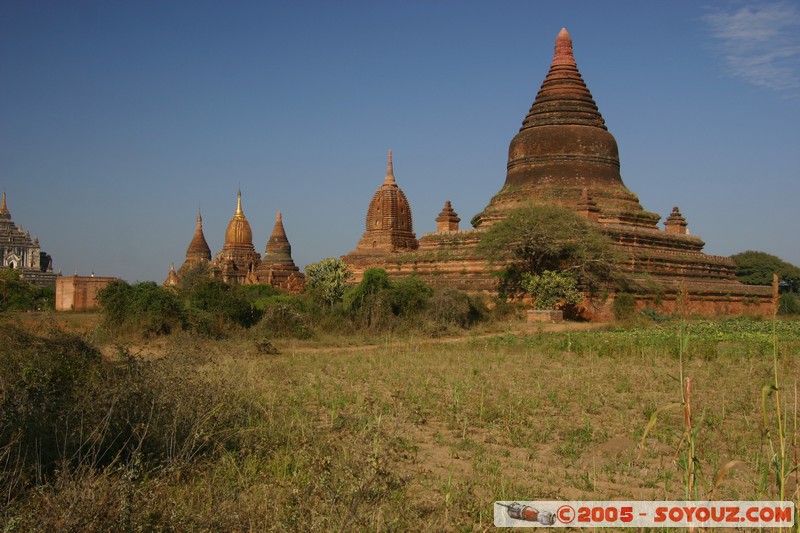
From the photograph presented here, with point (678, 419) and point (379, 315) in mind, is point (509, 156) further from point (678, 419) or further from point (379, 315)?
point (678, 419)

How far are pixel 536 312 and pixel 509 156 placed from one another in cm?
801

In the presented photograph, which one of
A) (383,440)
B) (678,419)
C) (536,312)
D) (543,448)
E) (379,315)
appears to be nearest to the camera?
(383,440)

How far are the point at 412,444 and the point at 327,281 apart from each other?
14758 millimetres

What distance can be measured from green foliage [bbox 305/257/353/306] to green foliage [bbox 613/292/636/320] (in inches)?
259

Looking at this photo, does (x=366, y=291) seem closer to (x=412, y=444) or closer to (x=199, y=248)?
(x=412, y=444)

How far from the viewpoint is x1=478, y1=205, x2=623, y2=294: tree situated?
17.7m

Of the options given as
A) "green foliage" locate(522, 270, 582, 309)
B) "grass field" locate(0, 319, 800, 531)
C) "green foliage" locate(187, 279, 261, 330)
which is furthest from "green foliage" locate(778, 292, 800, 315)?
"green foliage" locate(187, 279, 261, 330)

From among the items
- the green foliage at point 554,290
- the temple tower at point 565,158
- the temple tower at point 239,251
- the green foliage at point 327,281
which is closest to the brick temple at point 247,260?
the temple tower at point 239,251

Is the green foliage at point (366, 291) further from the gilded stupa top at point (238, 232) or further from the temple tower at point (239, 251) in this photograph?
the gilded stupa top at point (238, 232)

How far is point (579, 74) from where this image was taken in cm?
2377

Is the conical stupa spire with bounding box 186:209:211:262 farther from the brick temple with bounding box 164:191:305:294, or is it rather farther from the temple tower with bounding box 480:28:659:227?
the temple tower with bounding box 480:28:659:227

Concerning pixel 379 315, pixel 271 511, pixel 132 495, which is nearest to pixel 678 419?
pixel 271 511

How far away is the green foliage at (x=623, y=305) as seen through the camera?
57.0ft

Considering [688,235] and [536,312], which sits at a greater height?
[688,235]
